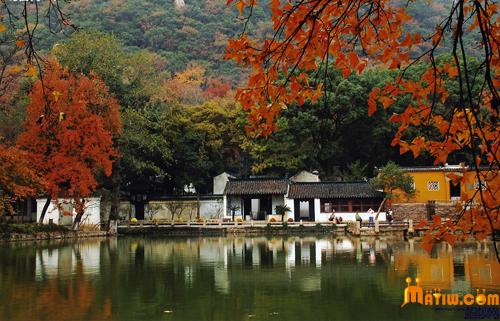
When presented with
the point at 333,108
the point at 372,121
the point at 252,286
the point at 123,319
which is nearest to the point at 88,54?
the point at 333,108

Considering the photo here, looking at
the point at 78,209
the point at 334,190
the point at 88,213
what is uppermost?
the point at 334,190

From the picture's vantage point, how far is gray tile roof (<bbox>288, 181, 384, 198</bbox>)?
118 ft

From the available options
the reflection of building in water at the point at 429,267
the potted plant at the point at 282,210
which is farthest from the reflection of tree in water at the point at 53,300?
the potted plant at the point at 282,210

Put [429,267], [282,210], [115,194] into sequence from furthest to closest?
[282,210] → [115,194] → [429,267]

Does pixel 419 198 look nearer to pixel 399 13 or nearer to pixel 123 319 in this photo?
pixel 123 319

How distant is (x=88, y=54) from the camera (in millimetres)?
34125

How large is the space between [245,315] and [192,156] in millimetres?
29749

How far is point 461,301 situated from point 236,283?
196 inches

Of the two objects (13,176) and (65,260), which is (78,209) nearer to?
(13,176)

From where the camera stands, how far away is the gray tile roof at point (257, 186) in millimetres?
37844

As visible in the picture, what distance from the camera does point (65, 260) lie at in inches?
740

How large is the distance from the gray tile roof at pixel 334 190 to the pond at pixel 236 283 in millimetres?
14502

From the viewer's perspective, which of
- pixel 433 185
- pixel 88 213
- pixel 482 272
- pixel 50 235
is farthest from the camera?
pixel 433 185

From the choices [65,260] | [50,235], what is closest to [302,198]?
[50,235]
